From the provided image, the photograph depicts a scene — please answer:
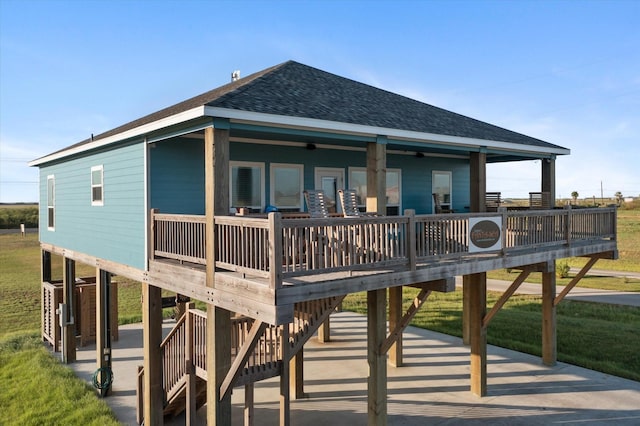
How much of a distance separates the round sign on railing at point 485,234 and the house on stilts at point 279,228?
36 millimetres

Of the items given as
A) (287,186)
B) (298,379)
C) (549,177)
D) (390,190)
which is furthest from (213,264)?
(549,177)

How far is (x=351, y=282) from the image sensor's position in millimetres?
6781

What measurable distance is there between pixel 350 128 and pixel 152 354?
5752 mm

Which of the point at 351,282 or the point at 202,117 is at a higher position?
the point at 202,117

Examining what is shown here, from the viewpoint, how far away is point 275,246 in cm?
569

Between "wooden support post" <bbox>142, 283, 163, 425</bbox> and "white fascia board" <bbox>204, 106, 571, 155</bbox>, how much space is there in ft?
13.5

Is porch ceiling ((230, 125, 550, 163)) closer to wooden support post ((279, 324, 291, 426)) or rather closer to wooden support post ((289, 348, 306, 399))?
wooden support post ((279, 324, 291, 426))

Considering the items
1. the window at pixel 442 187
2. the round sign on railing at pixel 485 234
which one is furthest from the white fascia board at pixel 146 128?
the window at pixel 442 187

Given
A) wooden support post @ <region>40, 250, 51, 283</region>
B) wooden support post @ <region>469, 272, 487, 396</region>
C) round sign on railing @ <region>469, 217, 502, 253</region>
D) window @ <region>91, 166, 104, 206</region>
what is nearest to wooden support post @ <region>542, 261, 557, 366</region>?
wooden support post @ <region>469, 272, 487, 396</region>

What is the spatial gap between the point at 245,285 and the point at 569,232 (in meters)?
8.43

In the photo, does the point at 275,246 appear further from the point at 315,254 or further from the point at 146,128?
the point at 146,128

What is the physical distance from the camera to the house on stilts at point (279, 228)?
6668mm

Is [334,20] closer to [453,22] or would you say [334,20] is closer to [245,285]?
[453,22]

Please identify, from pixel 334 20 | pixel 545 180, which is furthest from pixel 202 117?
pixel 334 20
